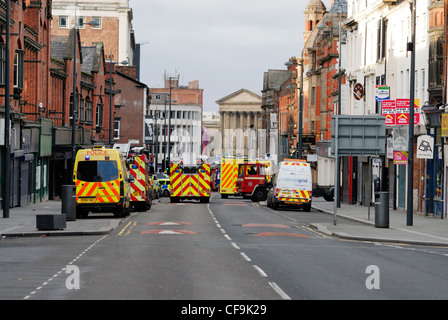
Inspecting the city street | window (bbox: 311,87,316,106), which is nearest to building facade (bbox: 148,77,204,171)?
window (bbox: 311,87,316,106)

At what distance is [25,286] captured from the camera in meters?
15.2

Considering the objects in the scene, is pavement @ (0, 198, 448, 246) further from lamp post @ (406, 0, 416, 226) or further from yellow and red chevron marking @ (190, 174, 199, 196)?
yellow and red chevron marking @ (190, 174, 199, 196)

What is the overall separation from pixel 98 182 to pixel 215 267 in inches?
729

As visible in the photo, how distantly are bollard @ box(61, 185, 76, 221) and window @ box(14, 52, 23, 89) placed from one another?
11359mm

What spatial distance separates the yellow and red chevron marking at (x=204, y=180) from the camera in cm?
5453

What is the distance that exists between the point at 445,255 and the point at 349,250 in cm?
234

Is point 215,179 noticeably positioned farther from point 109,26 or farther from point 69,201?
point 69,201

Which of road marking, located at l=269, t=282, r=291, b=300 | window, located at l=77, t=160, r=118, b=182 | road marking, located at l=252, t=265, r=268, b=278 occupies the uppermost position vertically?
window, located at l=77, t=160, r=118, b=182

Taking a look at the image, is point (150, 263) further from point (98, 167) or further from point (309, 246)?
point (98, 167)

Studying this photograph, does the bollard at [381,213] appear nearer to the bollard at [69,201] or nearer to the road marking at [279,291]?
the bollard at [69,201]

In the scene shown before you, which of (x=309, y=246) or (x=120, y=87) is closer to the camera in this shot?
(x=309, y=246)

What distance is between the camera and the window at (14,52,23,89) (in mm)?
43209

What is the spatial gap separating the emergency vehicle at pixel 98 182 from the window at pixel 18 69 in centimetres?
846
